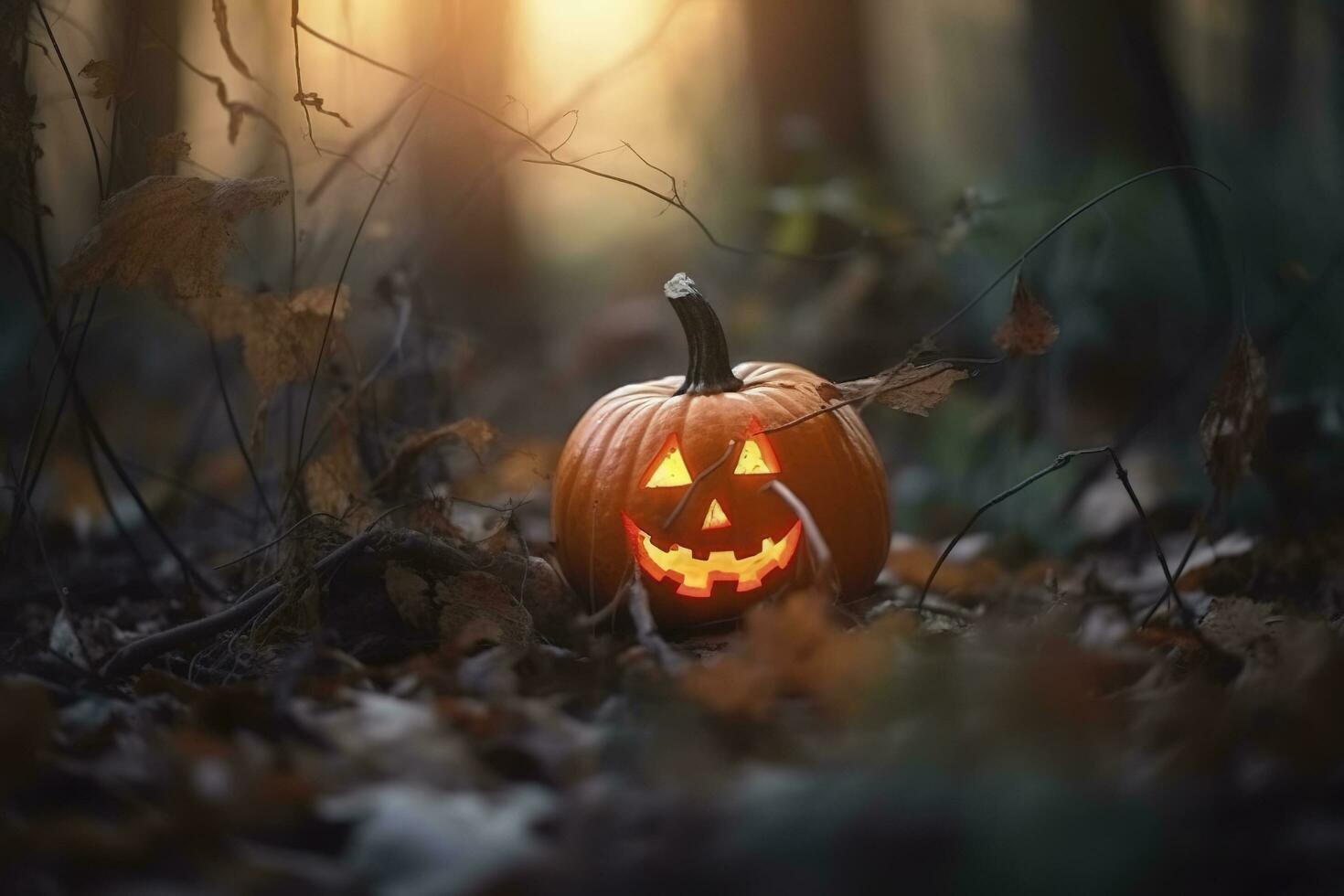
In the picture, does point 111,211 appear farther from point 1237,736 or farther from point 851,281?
point 851,281

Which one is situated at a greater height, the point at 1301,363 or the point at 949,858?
the point at 1301,363

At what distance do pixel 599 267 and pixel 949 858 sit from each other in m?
9.95

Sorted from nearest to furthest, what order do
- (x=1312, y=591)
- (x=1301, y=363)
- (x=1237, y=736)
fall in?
(x=1237, y=736) < (x=1312, y=591) < (x=1301, y=363)

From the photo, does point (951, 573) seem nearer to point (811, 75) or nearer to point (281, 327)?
point (281, 327)

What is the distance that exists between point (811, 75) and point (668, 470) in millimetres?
4829

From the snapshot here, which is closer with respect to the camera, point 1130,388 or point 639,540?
point 639,540

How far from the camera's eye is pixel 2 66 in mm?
1941

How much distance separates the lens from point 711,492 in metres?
2.19

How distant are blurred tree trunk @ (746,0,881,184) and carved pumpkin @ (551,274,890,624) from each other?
425cm

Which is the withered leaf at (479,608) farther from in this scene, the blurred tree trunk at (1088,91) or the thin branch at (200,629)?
the blurred tree trunk at (1088,91)

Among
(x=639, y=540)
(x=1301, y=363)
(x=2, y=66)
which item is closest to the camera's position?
(x=2, y=66)

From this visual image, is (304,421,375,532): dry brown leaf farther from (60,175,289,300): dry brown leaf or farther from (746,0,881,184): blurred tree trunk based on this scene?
(746,0,881,184): blurred tree trunk

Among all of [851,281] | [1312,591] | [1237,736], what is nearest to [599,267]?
[851,281]

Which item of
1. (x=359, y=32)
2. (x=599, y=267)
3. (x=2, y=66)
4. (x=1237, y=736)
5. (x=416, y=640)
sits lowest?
(x=1237, y=736)
